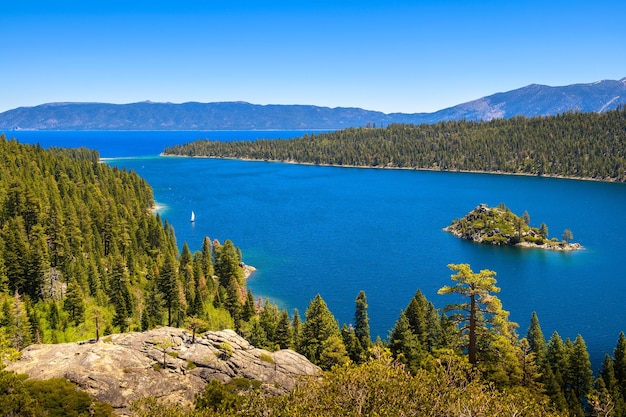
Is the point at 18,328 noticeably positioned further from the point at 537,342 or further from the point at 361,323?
the point at 537,342

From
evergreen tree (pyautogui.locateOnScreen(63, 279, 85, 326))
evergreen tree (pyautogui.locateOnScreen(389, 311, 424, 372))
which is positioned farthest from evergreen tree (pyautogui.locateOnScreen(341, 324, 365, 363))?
evergreen tree (pyautogui.locateOnScreen(63, 279, 85, 326))

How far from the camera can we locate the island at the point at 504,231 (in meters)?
149

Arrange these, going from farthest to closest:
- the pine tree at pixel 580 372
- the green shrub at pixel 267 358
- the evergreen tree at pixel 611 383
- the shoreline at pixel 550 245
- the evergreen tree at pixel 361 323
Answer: the shoreline at pixel 550 245 < the evergreen tree at pixel 361 323 < the pine tree at pixel 580 372 < the evergreen tree at pixel 611 383 < the green shrub at pixel 267 358

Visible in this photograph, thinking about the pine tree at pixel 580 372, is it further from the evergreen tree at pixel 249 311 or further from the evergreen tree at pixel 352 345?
the evergreen tree at pixel 249 311

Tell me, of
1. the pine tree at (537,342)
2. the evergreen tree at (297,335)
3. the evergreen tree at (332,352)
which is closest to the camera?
the evergreen tree at (332,352)

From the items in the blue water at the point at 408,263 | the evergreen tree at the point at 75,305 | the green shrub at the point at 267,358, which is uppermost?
the green shrub at the point at 267,358

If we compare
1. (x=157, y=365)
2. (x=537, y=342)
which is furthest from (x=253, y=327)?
(x=537, y=342)

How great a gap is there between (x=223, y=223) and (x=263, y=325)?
4089 inches

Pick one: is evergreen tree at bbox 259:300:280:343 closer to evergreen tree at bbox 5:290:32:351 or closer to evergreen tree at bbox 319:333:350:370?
evergreen tree at bbox 319:333:350:370

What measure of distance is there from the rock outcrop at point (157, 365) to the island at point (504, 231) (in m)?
118

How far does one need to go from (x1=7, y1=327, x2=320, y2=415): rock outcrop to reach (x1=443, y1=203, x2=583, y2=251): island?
118 m

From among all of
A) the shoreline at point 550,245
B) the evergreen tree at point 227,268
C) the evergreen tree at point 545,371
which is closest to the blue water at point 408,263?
the shoreline at point 550,245

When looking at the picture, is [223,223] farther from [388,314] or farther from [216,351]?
[216,351]

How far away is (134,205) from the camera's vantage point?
162500 millimetres
